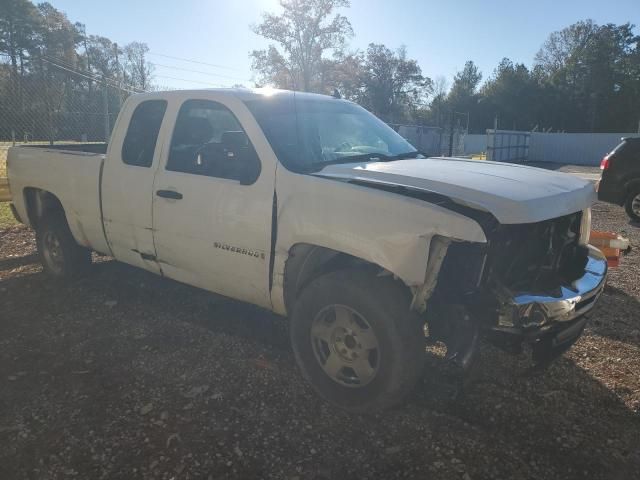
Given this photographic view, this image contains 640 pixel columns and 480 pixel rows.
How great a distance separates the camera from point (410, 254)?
2.69m

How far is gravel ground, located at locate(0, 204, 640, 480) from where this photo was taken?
8.71 ft

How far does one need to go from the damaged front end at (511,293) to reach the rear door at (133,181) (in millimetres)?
2478

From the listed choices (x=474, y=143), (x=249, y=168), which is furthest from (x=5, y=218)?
(x=474, y=143)

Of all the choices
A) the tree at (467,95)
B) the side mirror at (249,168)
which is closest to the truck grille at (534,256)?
the side mirror at (249,168)

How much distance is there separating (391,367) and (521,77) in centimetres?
6034

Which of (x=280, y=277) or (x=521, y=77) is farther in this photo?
(x=521, y=77)

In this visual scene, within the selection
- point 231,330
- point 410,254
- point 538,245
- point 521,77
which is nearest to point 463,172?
point 538,245

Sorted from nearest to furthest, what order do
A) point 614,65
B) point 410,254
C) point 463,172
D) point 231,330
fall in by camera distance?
point 410,254 → point 463,172 → point 231,330 → point 614,65

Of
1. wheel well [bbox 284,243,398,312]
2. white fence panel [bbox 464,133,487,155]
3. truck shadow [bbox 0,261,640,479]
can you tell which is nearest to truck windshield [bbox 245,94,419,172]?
wheel well [bbox 284,243,398,312]

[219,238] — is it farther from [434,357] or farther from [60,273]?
[60,273]

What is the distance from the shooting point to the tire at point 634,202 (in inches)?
389

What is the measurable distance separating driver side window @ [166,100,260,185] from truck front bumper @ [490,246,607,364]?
1.81 meters

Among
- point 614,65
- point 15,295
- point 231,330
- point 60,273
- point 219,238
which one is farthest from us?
point 614,65

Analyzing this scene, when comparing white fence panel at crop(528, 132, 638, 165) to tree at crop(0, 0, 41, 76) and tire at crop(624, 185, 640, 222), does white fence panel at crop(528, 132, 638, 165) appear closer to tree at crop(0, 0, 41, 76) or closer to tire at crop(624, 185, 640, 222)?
tire at crop(624, 185, 640, 222)
